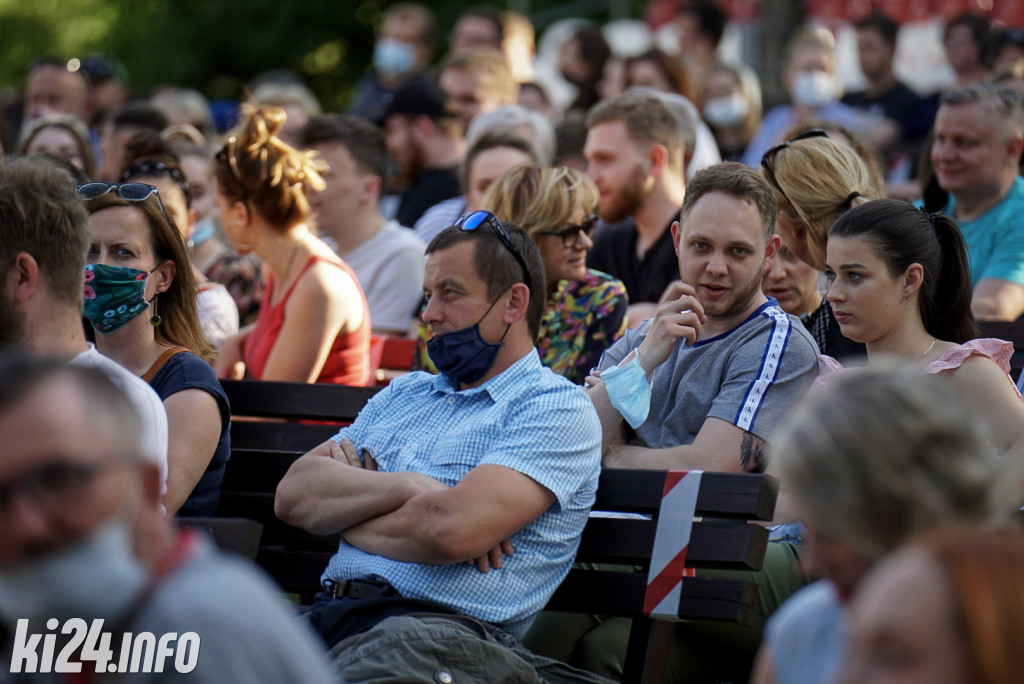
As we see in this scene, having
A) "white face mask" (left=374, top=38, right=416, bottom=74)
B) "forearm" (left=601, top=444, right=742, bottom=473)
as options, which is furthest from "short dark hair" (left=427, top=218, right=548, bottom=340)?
"white face mask" (left=374, top=38, right=416, bottom=74)

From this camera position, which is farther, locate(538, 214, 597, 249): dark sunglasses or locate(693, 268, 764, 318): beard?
locate(538, 214, 597, 249): dark sunglasses

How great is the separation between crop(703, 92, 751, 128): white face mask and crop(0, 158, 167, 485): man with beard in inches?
310

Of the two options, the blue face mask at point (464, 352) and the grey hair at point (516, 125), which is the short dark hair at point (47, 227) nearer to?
the blue face mask at point (464, 352)

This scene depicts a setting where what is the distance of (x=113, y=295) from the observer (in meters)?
4.18

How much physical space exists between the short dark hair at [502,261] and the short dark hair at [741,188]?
0.70 metres

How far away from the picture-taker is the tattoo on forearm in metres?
3.98

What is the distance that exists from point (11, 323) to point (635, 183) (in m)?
3.65

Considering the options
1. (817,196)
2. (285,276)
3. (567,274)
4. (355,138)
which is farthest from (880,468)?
(355,138)

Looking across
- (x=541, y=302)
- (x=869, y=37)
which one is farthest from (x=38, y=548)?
(x=869, y=37)

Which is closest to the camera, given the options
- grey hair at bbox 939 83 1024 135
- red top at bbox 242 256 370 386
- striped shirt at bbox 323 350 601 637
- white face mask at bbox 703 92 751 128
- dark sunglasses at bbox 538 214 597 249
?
striped shirt at bbox 323 350 601 637

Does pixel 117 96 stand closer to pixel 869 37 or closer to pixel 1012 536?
pixel 869 37

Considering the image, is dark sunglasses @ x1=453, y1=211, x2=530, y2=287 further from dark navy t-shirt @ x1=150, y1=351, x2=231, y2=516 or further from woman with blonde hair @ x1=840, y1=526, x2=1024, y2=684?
woman with blonde hair @ x1=840, y1=526, x2=1024, y2=684

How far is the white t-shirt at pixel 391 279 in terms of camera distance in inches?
279

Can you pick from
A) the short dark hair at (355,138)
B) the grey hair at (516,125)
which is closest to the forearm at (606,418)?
the short dark hair at (355,138)
